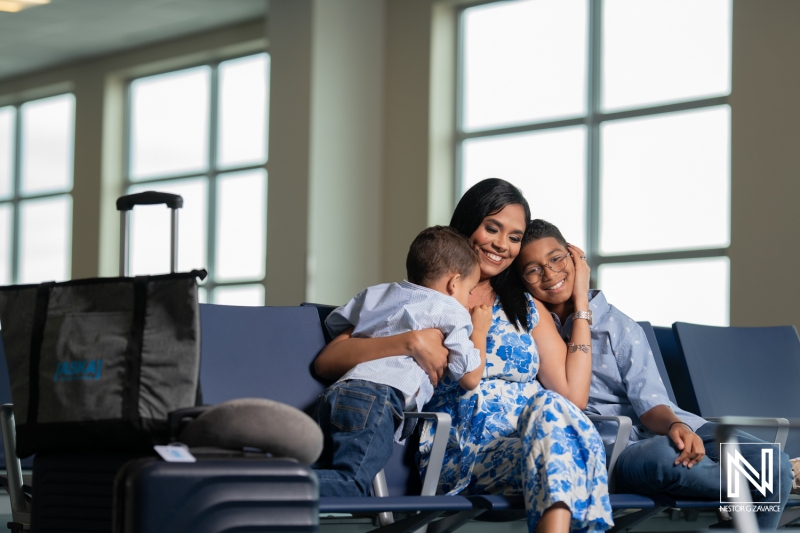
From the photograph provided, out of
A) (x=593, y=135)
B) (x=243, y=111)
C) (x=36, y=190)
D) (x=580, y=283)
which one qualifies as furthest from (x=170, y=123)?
(x=580, y=283)

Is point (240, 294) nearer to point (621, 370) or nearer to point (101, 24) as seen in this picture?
point (101, 24)

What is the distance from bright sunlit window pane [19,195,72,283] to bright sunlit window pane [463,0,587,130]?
423 centimetres

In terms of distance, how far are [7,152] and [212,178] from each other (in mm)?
2750

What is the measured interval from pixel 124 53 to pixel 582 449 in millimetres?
7517

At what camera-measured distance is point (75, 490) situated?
5.27ft

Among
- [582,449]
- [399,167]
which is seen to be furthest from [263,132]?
[582,449]

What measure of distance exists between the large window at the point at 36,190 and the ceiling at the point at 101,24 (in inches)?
25.7

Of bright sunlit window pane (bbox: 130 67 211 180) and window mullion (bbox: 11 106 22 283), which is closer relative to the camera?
bright sunlit window pane (bbox: 130 67 211 180)

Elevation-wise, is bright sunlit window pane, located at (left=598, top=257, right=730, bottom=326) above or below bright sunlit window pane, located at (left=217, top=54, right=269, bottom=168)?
below

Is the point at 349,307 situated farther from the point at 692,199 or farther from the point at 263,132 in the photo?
the point at 263,132

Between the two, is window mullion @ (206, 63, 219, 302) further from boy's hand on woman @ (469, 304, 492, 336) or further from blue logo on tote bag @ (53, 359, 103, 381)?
blue logo on tote bag @ (53, 359, 103, 381)

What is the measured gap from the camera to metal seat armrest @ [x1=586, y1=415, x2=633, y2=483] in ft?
7.31

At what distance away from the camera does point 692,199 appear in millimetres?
5961

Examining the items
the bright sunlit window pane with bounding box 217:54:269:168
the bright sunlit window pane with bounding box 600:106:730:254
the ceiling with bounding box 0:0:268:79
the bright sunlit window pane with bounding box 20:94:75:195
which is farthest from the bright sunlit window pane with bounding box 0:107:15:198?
the bright sunlit window pane with bounding box 600:106:730:254
